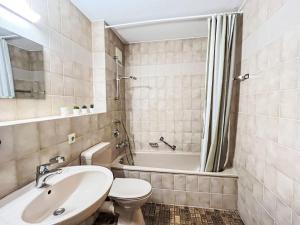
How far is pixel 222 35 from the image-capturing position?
177cm

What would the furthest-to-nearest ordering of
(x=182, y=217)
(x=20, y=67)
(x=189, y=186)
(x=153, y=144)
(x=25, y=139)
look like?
(x=153, y=144) → (x=189, y=186) → (x=182, y=217) → (x=20, y=67) → (x=25, y=139)

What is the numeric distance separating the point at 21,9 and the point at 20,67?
434 mm

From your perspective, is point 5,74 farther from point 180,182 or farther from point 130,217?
point 180,182

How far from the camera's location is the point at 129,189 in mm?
1556

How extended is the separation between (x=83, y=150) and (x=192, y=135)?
180 centimetres

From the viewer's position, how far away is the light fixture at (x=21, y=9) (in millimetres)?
1071

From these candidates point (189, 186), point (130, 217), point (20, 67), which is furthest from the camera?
point (189, 186)

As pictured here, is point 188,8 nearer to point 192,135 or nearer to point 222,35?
point 222,35

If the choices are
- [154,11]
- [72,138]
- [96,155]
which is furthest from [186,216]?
[154,11]

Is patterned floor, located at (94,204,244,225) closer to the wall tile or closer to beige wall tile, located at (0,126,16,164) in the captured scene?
the wall tile

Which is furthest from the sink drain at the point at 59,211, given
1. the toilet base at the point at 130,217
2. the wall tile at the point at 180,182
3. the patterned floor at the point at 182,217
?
the wall tile at the point at 180,182

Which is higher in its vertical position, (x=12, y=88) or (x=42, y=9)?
(x=42, y=9)

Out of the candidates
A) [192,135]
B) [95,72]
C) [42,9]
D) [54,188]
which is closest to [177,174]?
[192,135]

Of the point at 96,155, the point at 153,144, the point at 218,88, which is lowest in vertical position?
the point at 153,144
